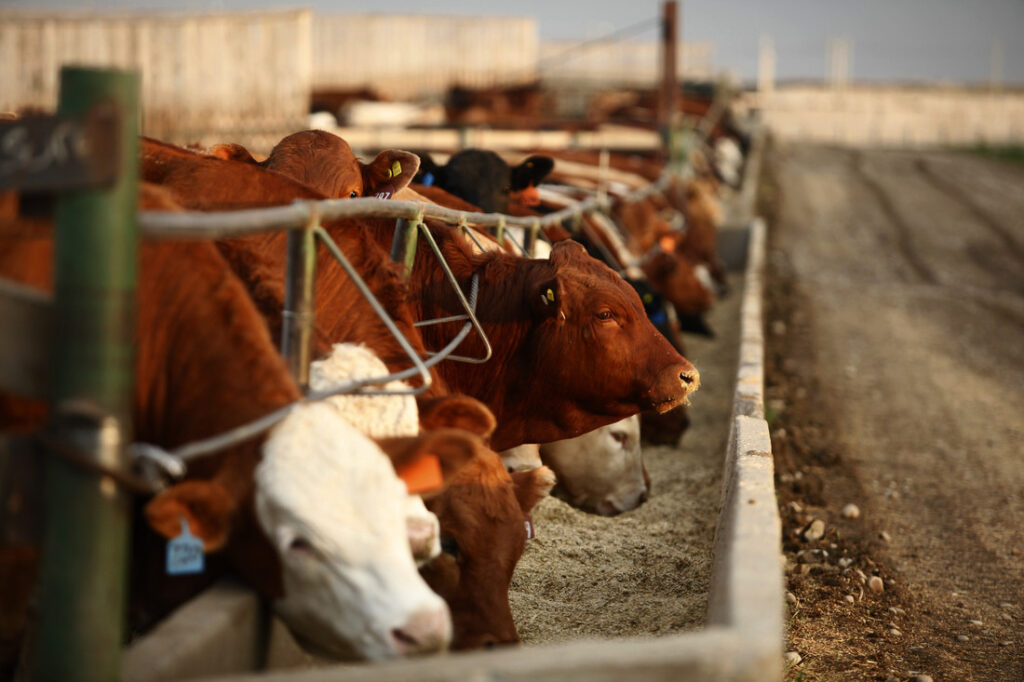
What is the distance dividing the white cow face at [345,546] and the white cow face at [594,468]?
2.57 metres

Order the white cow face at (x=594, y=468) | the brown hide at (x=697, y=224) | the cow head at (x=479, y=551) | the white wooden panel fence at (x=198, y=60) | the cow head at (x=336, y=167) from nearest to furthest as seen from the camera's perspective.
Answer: the cow head at (x=479, y=551) < the cow head at (x=336, y=167) < the white cow face at (x=594, y=468) < the brown hide at (x=697, y=224) < the white wooden panel fence at (x=198, y=60)

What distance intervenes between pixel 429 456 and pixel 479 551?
631 mm

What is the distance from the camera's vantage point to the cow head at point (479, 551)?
2957 mm

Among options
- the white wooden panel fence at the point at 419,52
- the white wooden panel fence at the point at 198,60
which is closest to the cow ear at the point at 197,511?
the white wooden panel fence at the point at 198,60

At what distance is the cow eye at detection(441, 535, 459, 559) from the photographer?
10.2ft

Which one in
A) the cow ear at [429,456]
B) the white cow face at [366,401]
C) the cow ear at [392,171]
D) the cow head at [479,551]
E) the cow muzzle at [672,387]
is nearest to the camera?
the cow ear at [429,456]

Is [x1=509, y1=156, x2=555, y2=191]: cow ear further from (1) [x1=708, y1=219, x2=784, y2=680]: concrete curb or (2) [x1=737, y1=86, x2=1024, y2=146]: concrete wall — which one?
(2) [x1=737, y1=86, x2=1024, y2=146]: concrete wall

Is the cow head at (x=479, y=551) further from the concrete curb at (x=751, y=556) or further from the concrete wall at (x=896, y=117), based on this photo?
the concrete wall at (x=896, y=117)

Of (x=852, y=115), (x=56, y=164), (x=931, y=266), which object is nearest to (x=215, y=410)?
(x=56, y=164)

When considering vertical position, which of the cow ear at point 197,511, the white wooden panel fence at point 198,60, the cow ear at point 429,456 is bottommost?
the cow ear at point 197,511

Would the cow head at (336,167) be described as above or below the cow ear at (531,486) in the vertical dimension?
above

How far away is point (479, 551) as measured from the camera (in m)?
3.12

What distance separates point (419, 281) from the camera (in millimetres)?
4293

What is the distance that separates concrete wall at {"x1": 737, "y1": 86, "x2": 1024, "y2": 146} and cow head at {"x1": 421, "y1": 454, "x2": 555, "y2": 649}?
42.6m
